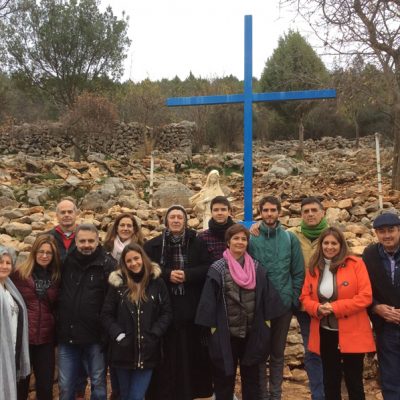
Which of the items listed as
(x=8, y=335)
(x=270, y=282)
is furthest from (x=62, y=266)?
(x=270, y=282)

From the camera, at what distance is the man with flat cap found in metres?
2.99

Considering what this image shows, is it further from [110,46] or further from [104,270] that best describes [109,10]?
[104,270]

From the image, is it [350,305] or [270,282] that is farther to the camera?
[270,282]

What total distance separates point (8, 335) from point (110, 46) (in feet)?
59.2

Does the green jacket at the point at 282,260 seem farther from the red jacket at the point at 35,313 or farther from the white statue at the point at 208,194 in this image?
the white statue at the point at 208,194

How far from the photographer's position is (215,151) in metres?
17.2

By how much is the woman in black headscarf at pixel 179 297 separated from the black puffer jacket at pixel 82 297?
401 millimetres

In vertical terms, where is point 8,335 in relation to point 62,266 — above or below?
below

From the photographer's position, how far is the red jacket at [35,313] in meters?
3.06

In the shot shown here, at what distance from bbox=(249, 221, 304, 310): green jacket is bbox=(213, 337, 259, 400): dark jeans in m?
0.48

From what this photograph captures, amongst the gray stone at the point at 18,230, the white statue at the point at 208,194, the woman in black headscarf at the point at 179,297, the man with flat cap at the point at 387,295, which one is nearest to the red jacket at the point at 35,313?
the woman in black headscarf at the point at 179,297

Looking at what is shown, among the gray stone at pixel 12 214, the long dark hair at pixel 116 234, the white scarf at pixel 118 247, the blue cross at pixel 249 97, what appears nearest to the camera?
the white scarf at pixel 118 247

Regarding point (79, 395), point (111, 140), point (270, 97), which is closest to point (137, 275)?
point (79, 395)

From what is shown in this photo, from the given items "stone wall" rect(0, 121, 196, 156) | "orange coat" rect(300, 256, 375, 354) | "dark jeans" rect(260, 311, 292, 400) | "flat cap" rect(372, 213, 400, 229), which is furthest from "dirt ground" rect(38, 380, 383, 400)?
"stone wall" rect(0, 121, 196, 156)
